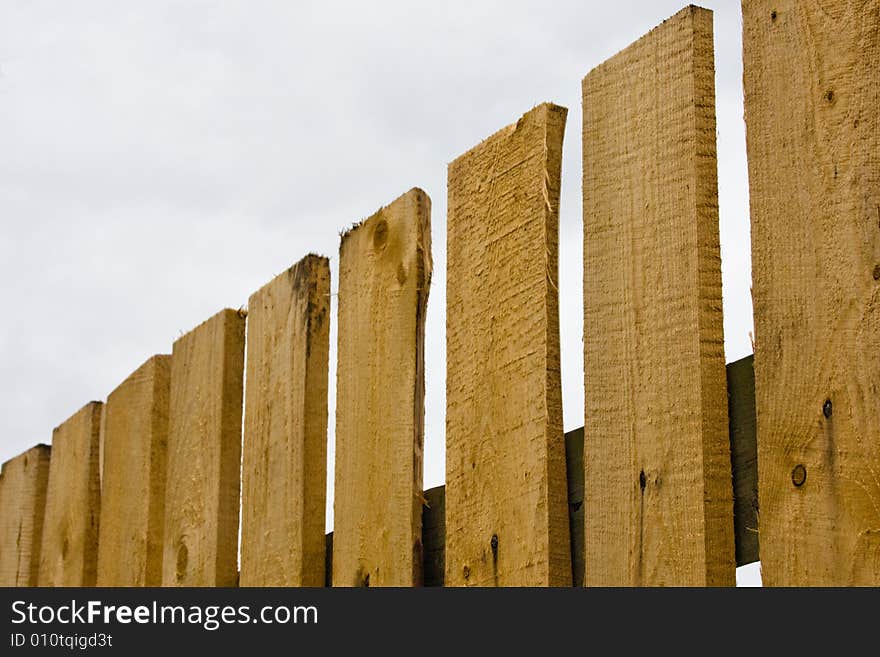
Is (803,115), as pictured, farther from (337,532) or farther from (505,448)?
(337,532)

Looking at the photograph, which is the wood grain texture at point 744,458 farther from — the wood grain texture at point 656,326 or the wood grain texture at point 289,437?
the wood grain texture at point 289,437

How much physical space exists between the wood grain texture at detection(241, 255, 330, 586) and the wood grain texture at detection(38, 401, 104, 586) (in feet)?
3.22

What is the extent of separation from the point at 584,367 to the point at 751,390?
328mm

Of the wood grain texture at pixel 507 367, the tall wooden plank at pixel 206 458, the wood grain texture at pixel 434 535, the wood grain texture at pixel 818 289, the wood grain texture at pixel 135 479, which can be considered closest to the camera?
the wood grain texture at pixel 818 289

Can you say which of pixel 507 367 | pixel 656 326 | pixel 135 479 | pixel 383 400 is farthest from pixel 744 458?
pixel 135 479

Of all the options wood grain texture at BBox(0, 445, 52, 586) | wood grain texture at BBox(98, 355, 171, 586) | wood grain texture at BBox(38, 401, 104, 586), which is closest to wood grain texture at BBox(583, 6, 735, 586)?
wood grain texture at BBox(98, 355, 171, 586)

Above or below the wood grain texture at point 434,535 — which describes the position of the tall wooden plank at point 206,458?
above

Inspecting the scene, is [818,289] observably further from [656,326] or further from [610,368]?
[610,368]

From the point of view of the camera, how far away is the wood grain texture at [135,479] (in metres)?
3.78

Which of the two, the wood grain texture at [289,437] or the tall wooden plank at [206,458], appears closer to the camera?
the wood grain texture at [289,437]

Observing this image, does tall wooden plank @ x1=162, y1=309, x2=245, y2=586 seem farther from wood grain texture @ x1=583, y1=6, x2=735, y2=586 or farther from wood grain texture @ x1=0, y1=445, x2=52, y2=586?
wood grain texture @ x1=583, y1=6, x2=735, y2=586

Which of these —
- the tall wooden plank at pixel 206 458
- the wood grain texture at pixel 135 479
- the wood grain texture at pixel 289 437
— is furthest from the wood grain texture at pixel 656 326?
the wood grain texture at pixel 135 479

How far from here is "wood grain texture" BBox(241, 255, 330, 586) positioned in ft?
10.2
